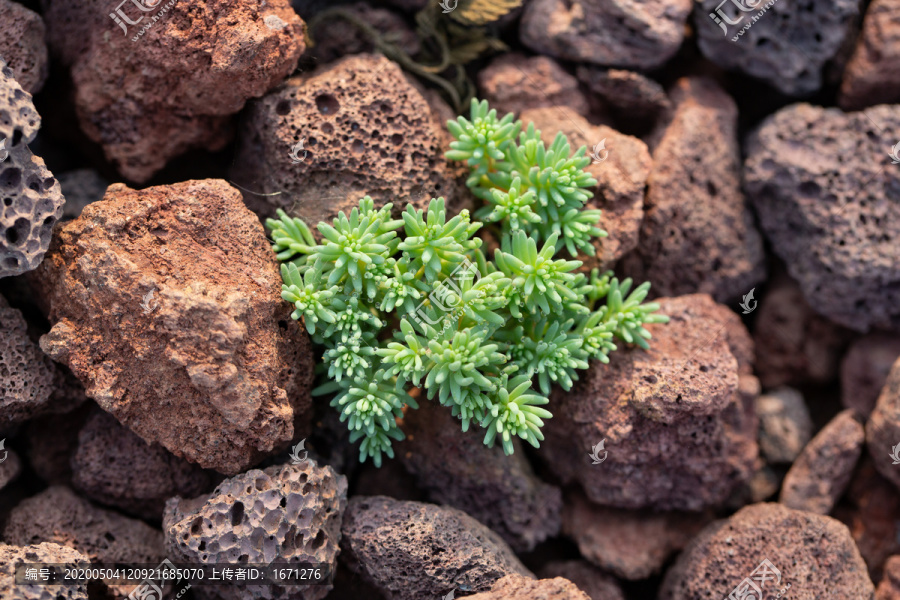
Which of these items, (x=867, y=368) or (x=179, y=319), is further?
(x=867, y=368)

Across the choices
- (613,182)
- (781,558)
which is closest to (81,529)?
(613,182)

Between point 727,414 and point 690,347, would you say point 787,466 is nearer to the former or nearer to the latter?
point 727,414

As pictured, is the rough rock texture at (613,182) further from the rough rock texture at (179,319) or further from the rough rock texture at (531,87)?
the rough rock texture at (179,319)

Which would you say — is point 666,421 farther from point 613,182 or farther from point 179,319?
point 179,319

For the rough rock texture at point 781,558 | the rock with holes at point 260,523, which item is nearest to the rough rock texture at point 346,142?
the rock with holes at point 260,523

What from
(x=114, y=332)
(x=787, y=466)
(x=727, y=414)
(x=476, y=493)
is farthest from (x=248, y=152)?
(x=787, y=466)

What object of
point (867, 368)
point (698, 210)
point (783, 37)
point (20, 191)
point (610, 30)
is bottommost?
point (867, 368)

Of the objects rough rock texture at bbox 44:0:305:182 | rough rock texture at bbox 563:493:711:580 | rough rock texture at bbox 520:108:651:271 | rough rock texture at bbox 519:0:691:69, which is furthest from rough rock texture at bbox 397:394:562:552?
rough rock texture at bbox 519:0:691:69
